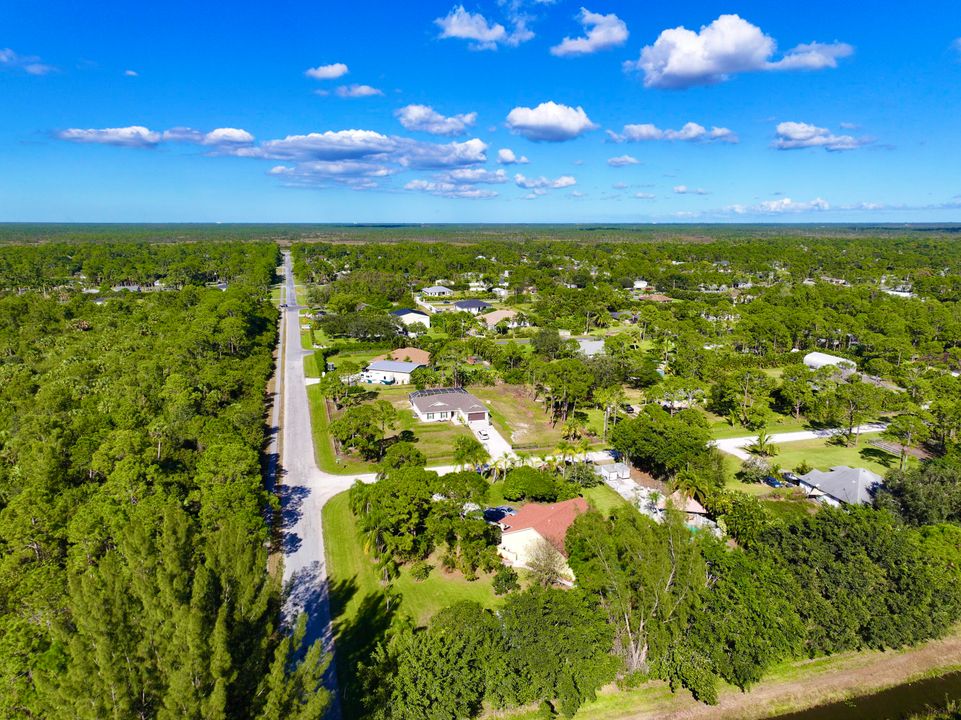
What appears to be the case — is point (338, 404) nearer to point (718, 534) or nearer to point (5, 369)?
point (5, 369)

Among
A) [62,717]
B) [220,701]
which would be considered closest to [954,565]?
[220,701]

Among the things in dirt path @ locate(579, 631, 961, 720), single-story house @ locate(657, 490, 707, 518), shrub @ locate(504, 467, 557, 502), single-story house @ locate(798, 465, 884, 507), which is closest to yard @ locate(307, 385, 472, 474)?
shrub @ locate(504, 467, 557, 502)

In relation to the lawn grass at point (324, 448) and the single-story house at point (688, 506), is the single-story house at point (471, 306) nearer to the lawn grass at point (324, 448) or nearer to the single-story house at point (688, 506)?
the lawn grass at point (324, 448)

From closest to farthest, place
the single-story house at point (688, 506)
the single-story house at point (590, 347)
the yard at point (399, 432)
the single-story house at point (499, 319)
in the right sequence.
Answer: the single-story house at point (688, 506) → the yard at point (399, 432) → the single-story house at point (590, 347) → the single-story house at point (499, 319)

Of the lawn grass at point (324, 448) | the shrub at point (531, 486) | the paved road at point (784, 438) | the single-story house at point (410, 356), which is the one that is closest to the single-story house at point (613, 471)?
the shrub at point (531, 486)

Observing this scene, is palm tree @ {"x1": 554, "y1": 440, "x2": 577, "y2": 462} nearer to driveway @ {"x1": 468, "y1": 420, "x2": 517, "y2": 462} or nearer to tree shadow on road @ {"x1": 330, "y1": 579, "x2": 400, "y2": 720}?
driveway @ {"x1": 468, "y1": 420, "x2": 517, "y2": 462}
